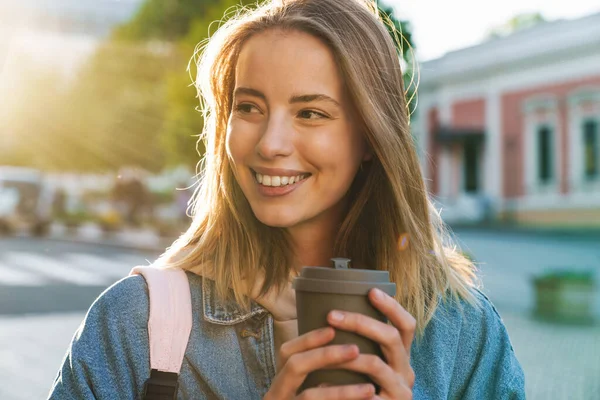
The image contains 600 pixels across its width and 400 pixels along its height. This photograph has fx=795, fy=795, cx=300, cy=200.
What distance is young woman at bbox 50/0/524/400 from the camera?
1.55m

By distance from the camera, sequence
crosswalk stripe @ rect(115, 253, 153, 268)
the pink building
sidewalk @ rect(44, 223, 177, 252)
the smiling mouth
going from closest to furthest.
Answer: the smiling mouth
crosswalk stripe @ rect(115, 253, 153, 268)
sidewalk @ rect(44, 223, 177, 252)
the pink building

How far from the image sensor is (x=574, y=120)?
24734mm

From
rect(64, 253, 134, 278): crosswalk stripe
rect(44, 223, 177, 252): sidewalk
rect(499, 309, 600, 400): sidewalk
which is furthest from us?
rect(44, 223, 177, 252): sidewalk

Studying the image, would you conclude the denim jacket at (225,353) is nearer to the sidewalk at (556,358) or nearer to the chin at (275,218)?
the chin at (275,218)

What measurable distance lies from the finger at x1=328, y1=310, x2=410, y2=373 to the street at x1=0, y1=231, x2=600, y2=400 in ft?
3.52

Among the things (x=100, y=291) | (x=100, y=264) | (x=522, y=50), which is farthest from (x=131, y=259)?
(x=522, y=50)

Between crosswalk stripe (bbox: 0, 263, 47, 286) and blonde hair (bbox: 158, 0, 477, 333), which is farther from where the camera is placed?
crosswalk stripe (bbox: 0, 263, 47, 286)

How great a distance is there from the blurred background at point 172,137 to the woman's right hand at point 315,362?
34.7 ft

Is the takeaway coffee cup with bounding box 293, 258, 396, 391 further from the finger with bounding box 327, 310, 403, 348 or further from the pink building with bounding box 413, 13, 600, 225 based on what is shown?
the pink building with bounding box 413, 13, 600, 225

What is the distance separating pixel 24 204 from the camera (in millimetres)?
25906

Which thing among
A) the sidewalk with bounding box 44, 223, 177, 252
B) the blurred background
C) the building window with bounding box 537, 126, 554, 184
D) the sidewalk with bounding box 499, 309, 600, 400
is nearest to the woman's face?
the sidewalk with bounding box 499, 309, 600, 400

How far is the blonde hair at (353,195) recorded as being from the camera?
→ 5.48 ft

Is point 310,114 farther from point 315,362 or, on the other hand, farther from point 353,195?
point 315,362

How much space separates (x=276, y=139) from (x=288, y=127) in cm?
4
